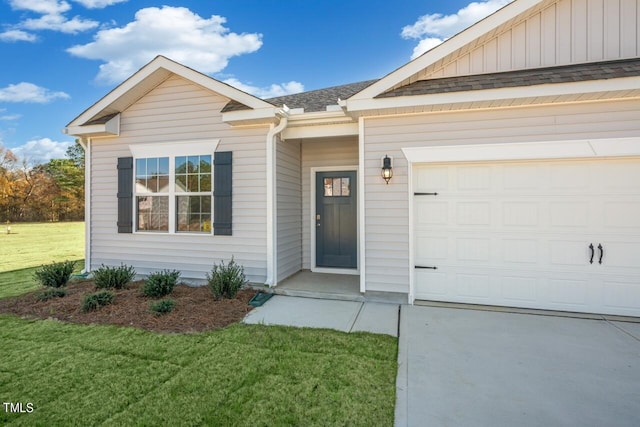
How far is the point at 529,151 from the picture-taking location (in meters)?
4.29

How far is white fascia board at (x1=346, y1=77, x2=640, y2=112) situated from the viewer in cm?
382

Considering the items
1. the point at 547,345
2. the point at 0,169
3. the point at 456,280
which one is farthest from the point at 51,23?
the point at 0,169

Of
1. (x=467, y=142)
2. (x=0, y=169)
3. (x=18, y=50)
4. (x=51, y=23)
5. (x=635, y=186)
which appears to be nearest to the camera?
(x=635, y=186)

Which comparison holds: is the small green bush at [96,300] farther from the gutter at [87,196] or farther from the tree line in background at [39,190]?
the tree line in background at [39,190]

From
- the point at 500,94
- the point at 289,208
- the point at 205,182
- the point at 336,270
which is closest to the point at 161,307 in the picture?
the point at 205,182

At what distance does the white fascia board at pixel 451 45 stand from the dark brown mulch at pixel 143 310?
11.8ft

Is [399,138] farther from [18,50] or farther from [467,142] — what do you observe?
[18,50]

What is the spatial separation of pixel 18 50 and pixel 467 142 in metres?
22.2

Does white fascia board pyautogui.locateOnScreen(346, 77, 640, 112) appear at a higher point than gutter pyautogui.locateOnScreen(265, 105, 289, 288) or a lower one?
higher

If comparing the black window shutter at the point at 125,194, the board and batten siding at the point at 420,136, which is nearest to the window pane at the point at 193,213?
the black window shutter at the point at 125,194

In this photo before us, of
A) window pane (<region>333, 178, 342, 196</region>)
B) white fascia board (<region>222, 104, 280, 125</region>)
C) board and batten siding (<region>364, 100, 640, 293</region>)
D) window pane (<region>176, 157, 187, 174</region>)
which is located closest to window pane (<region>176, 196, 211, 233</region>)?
window pane (<region>176, 157, 187, 174</region>)

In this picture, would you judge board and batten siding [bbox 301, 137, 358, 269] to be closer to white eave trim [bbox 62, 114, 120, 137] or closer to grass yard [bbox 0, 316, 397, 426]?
grass yard [bbox 0, 316, 397, 426]

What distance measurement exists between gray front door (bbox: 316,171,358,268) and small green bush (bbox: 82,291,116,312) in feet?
12.0

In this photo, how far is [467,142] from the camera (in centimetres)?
450
